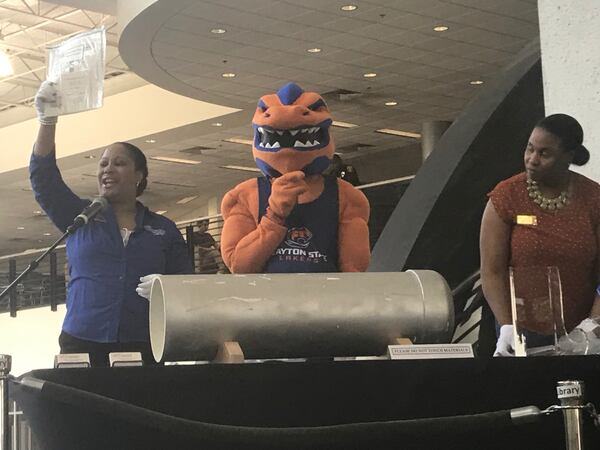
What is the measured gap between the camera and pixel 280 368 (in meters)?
1.90

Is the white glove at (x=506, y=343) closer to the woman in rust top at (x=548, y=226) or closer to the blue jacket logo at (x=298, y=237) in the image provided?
the woman in rust top at (x=548, y=226)

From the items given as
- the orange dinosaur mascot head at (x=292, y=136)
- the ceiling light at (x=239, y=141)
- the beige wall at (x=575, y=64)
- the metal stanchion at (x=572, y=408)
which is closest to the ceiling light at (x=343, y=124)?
the ceiling light at (x=239, y=141)

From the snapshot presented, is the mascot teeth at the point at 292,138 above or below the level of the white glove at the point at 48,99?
below

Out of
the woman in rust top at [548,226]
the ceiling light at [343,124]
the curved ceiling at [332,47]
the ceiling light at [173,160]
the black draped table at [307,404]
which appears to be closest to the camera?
the black draped table at [307,404]

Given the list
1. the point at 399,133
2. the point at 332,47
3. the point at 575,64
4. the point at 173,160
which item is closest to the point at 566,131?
the point at 575,64

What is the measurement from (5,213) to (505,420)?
24.5 m

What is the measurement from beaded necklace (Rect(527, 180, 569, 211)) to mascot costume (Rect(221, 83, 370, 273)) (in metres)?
0.50

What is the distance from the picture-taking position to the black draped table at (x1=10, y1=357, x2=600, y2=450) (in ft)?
5.95

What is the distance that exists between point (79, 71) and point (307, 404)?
1736 millimetres

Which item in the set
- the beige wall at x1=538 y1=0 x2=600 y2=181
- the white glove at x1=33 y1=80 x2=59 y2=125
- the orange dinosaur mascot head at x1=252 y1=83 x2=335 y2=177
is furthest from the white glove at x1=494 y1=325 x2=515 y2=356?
the beige wall at x1=538 y1=0 x2=600 y2=181

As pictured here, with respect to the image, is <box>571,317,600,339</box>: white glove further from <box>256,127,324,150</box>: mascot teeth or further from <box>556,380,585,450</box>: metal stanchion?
<box>256,127,324,150</box>: mascot teeth

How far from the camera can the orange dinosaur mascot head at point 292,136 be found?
3.43 meters

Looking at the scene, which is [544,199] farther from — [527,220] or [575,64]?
[575,64]

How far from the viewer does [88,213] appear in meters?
3.48
